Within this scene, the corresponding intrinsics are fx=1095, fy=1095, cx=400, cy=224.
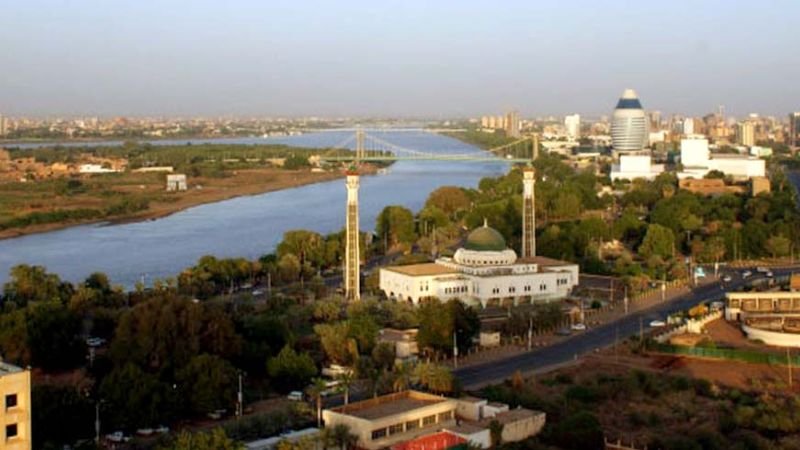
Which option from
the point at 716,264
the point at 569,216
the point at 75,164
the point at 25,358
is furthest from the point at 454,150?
the point at 25,358

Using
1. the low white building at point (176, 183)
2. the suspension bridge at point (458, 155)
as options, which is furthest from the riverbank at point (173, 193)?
the suspension bridge at point (458, 155)

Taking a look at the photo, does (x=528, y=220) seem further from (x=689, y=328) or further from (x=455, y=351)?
(x=455, y=351)

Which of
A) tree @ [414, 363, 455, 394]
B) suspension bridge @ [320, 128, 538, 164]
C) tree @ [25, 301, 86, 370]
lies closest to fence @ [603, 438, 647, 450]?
tree @ [414, 363, 455, 394]

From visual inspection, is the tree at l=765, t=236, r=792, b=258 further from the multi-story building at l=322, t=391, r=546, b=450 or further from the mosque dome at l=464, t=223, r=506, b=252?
the multi-story building at l=322, t=391, r=546, b=450

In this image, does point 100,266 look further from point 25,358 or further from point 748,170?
point 748,170

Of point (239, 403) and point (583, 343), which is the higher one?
point (239, 403)

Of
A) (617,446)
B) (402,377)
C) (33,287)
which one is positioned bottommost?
(617,446)

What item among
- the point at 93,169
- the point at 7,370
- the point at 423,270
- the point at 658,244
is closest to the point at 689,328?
the point at 423,270
